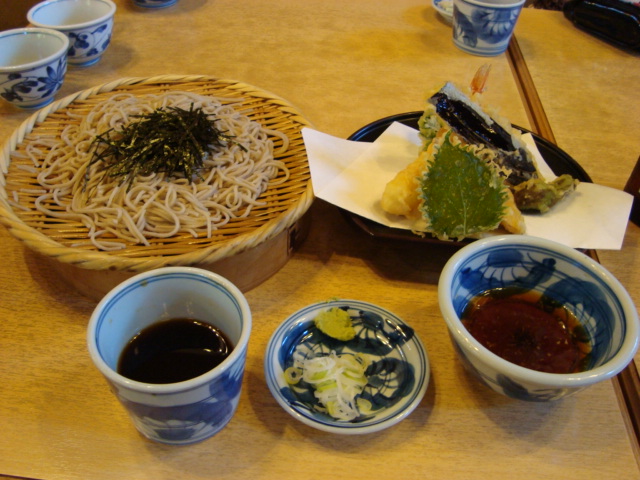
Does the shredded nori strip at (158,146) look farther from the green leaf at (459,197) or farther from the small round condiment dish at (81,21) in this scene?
the small round condiment dish at (81,21)

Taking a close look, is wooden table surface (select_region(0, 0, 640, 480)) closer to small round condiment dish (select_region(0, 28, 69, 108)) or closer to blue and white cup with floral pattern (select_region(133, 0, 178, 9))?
small round condiment dish (select_region(0, 28, 69, 108))

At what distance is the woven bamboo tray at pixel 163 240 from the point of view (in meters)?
1.13

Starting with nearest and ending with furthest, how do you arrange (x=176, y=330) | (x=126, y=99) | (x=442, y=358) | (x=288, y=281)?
(x=176, y=330), (x=442, y=358), (x=288, y=281), (x=126, y=99)

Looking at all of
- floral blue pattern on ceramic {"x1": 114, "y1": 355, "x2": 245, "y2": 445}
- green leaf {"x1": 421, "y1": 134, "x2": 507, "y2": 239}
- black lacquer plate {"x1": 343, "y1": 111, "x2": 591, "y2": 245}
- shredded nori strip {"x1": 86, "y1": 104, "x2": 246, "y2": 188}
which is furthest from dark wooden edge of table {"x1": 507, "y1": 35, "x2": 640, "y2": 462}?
shredded nori strip {"x1": 86, "y1": 104, "x2": 246, "y2": 188}

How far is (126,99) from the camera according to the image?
1.68 meters

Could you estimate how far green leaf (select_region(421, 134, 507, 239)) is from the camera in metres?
1.25

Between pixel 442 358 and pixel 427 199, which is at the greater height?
pixel 427 199

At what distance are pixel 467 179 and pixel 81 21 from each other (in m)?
1.93

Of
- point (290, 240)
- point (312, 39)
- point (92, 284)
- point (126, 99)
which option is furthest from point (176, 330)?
point (312, 39)

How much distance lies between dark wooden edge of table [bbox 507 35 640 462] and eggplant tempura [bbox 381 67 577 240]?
0.28 meters

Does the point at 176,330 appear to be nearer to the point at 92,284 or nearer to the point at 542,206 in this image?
the point at 92,284

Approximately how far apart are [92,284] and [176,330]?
32 cm

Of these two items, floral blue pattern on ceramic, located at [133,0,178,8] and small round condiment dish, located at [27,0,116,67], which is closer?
small round condiment dish, located at [27,0,116,67]

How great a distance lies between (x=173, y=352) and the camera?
1.00 metres
